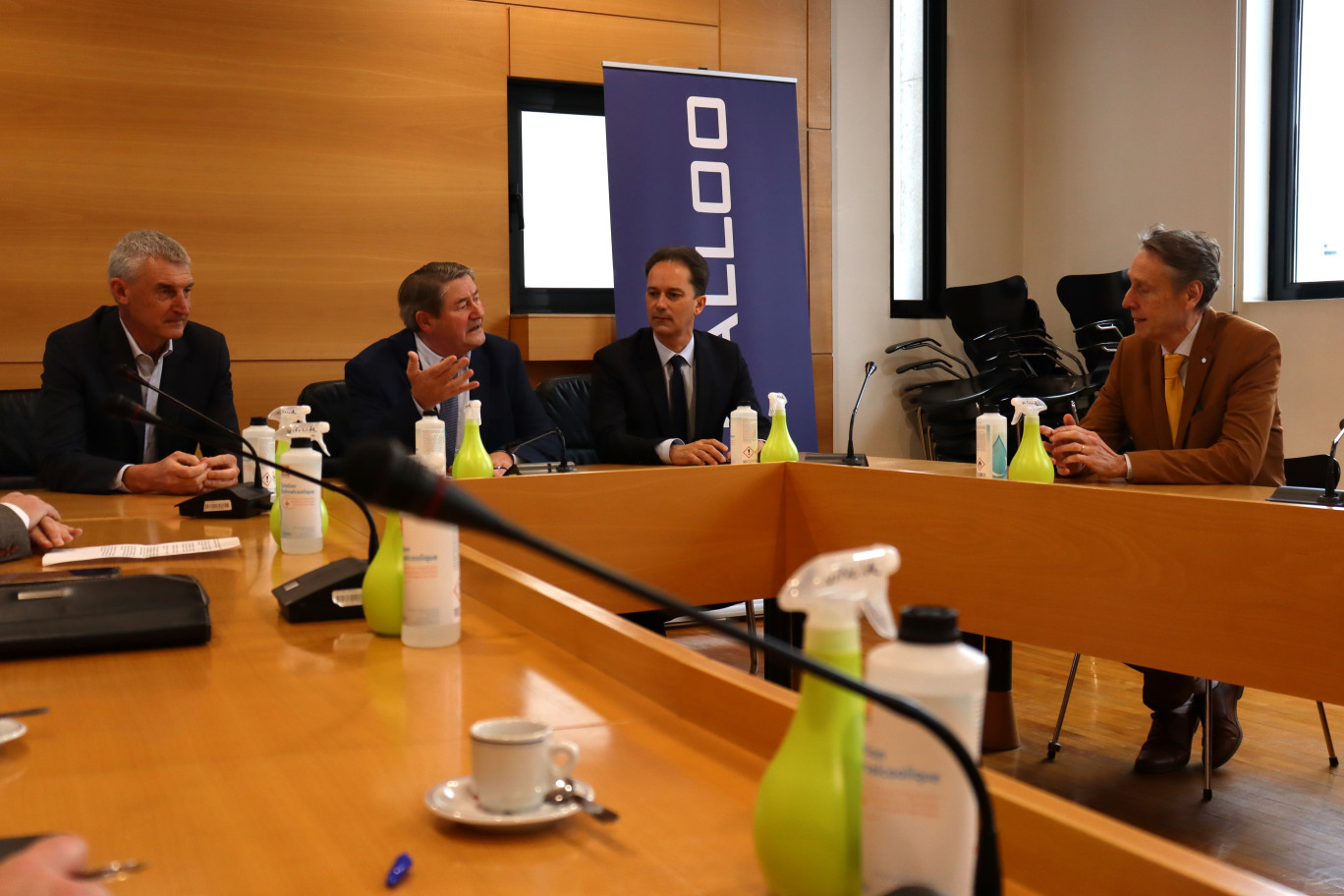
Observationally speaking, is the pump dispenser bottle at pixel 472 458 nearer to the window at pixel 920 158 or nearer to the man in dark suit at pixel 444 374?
the man in dark suit at pixel 444 374

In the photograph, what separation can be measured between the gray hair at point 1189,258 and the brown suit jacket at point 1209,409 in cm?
8

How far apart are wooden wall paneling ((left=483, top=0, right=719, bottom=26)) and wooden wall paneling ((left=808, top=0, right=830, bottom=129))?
0.51 metres

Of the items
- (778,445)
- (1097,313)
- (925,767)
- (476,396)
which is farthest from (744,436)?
(1097,313)

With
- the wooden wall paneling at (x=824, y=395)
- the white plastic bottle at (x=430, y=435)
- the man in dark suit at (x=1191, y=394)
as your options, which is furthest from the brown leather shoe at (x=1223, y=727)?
the wooden wall paneling at (x=824, y=395)

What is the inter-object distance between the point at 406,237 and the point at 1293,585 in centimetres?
383

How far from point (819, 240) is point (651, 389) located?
7.30ft

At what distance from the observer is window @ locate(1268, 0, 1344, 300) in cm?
503

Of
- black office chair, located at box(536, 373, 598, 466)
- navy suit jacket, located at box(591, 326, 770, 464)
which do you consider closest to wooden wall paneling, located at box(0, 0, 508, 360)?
black office chair, located at box(536, 373, 598, 466)

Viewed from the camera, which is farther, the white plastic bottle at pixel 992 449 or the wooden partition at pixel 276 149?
the wooden partition at pixel 276 149

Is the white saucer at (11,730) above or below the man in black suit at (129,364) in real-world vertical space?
below

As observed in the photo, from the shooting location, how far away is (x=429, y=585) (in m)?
1.29

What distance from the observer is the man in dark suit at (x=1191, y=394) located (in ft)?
9.09

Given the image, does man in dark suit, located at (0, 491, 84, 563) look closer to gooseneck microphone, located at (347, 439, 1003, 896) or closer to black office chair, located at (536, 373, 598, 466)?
gooseneck microphone, located at (347, 439, 1003, 896)

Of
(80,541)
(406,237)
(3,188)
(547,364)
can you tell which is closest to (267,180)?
(406,237)
